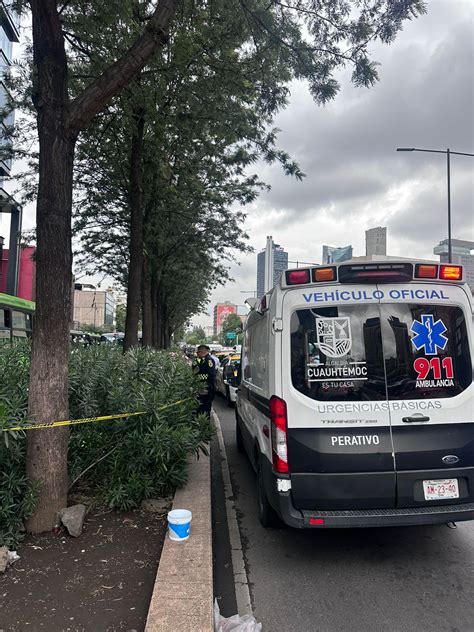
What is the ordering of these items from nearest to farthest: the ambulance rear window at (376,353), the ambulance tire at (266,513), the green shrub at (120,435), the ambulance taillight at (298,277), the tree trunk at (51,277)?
the ambulance rear window at (376,353) → the ambulance taillight at (298,277) → the tree trunk at (51,277) → the ambulance tire at (266,513) → the green shrub at (120,435)

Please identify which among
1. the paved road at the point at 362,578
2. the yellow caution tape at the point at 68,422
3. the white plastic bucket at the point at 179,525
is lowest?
the paved road at the point at 362,578

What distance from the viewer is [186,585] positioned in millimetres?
3283

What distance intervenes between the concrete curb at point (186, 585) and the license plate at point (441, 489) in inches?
74.2

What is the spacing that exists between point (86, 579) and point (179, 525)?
849 millimetres

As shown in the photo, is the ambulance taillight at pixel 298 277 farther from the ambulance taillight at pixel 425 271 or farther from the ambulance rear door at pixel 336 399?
the ambulance taillight at pixel 425 271

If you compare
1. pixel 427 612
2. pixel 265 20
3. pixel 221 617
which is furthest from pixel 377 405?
pixel 265 20

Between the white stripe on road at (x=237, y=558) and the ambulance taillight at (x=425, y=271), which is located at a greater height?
the ambulance taillight at (x=425, y=271)

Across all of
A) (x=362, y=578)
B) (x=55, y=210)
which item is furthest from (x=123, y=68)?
(x=362, y=578)

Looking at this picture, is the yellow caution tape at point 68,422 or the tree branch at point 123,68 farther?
the tree branch at point 123,68

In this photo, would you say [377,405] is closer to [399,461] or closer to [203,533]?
[399,461]

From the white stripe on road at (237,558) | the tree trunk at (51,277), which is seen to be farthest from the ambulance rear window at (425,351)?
Answer: the tree trunk at (51,277)

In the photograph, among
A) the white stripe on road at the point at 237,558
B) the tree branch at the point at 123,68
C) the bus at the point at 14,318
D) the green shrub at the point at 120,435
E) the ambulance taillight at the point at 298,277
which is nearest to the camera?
the white stripe on road at the point at 237,558

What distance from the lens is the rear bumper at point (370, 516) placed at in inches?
143

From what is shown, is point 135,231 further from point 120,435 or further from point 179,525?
point 179,525
